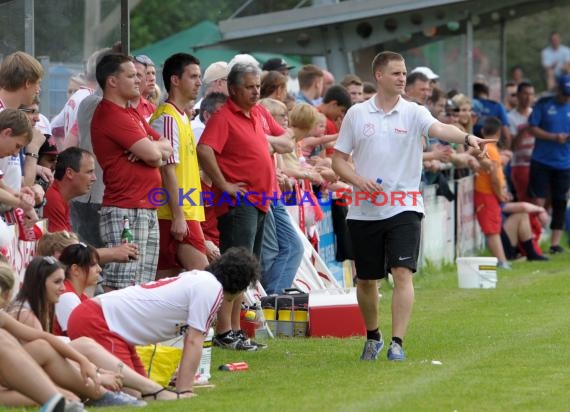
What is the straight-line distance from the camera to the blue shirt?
71.6ft

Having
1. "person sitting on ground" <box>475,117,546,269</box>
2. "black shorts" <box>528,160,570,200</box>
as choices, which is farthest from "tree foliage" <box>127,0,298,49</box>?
"person sitting on ground" <box>475,117,546,269</box>

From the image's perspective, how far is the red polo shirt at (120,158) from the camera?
11094 mm

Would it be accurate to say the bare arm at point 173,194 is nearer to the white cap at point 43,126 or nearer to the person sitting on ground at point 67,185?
the person sitting on ground at point 67,185

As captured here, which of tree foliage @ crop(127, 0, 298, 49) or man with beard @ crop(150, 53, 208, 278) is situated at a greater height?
tree foliage @ crop(127, 0, 298, 49)

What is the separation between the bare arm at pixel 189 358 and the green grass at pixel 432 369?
160 millimetres

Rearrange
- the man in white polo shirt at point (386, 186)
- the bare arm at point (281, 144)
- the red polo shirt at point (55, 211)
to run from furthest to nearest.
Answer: the bare arm at point (281, 144), the man in white polo shirt at point (386, 186), the red polo shirt at point (55, 211)

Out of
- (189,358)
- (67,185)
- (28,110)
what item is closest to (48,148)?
(67,185)

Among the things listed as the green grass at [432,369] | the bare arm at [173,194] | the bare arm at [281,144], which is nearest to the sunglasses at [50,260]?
the green grass at [432,369]

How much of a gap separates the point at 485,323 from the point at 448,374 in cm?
347

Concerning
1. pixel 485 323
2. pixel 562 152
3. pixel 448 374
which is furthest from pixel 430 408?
pixel 562 152

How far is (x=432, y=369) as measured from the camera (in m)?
10.5

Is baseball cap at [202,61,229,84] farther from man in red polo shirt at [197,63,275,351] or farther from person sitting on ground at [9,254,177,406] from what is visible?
person sitting on ground at [9,254,177,406]

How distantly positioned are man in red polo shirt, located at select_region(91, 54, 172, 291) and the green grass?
106 centimetres

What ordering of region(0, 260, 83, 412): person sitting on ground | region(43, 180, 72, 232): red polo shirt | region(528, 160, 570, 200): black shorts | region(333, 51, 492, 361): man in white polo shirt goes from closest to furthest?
region(0, 260, 83, 412): person sitting on ground, region(43, 180, 72, 232): red polo shirt, region(333, 51, 492, 361): man in white polo shirt, region(528, 160, 570, 200): black shorts
